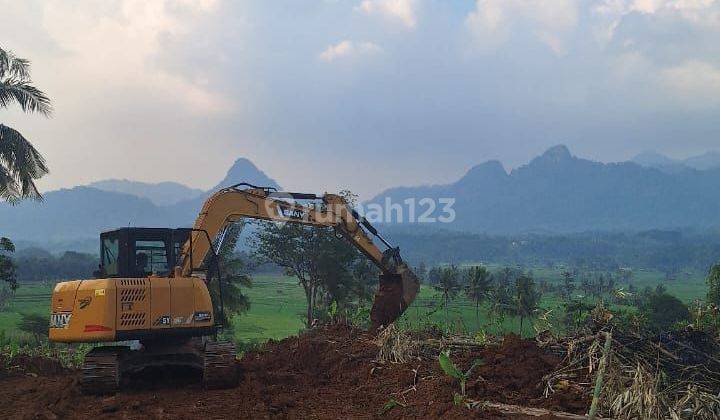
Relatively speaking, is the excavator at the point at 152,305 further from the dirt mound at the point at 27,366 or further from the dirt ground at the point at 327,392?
the dirt mound at the point at 27,366

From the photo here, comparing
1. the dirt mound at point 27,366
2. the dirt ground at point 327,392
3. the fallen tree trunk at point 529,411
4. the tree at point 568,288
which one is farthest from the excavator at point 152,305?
the tree at point 568,288

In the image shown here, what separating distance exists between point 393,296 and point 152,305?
6.76m

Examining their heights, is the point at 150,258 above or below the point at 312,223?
below

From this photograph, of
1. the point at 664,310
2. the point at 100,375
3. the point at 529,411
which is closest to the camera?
the point at 529,411

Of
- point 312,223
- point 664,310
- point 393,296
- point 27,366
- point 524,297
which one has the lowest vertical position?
point 664,310

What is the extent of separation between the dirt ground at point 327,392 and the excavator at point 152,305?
497mm

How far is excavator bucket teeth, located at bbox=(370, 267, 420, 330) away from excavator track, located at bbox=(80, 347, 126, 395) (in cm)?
669

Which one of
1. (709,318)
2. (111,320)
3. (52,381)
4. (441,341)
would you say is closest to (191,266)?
(111,320)

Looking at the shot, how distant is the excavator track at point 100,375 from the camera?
10.2 m

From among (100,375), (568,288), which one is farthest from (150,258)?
(568,288)

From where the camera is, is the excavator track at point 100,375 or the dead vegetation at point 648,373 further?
the excavator track at point 100,375

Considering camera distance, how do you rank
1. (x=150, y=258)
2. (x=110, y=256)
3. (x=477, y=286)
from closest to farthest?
(x=150, y=258)
(x=110, y=256)
(x=477, y=286)

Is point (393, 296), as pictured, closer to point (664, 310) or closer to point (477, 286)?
point (664, 310)

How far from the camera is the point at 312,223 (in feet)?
49.5
